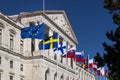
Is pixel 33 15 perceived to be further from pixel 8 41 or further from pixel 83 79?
pixel 83 79

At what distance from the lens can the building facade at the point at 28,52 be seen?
2015 inches

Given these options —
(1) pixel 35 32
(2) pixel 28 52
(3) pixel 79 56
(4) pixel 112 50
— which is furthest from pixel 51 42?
(4) pixel 112 50

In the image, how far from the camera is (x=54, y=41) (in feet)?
151

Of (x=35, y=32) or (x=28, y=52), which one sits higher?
(x=35, y=32)

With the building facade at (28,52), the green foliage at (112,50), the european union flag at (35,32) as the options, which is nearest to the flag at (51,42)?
the european union flag at (35,32)

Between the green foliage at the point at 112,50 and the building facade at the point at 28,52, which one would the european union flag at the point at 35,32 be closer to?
the building facade at the point at 28,52

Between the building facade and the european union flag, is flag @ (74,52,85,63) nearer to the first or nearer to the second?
the building facade

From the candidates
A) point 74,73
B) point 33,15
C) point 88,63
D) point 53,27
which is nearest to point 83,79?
point 74,73

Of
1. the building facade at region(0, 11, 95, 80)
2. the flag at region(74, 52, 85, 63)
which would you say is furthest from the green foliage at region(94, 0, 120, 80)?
the flag at region(74, 52, 85, 63)

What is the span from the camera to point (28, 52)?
57906 millimetres

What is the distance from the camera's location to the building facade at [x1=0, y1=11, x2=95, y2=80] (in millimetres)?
51188

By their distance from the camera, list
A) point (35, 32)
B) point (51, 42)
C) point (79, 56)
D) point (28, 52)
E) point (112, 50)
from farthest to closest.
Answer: point (79, 56), point (28, 52), point (51, 42), point (35, 32), point (112, 50)

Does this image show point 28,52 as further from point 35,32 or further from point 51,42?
point 35,32

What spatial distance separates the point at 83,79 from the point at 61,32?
24008mm
